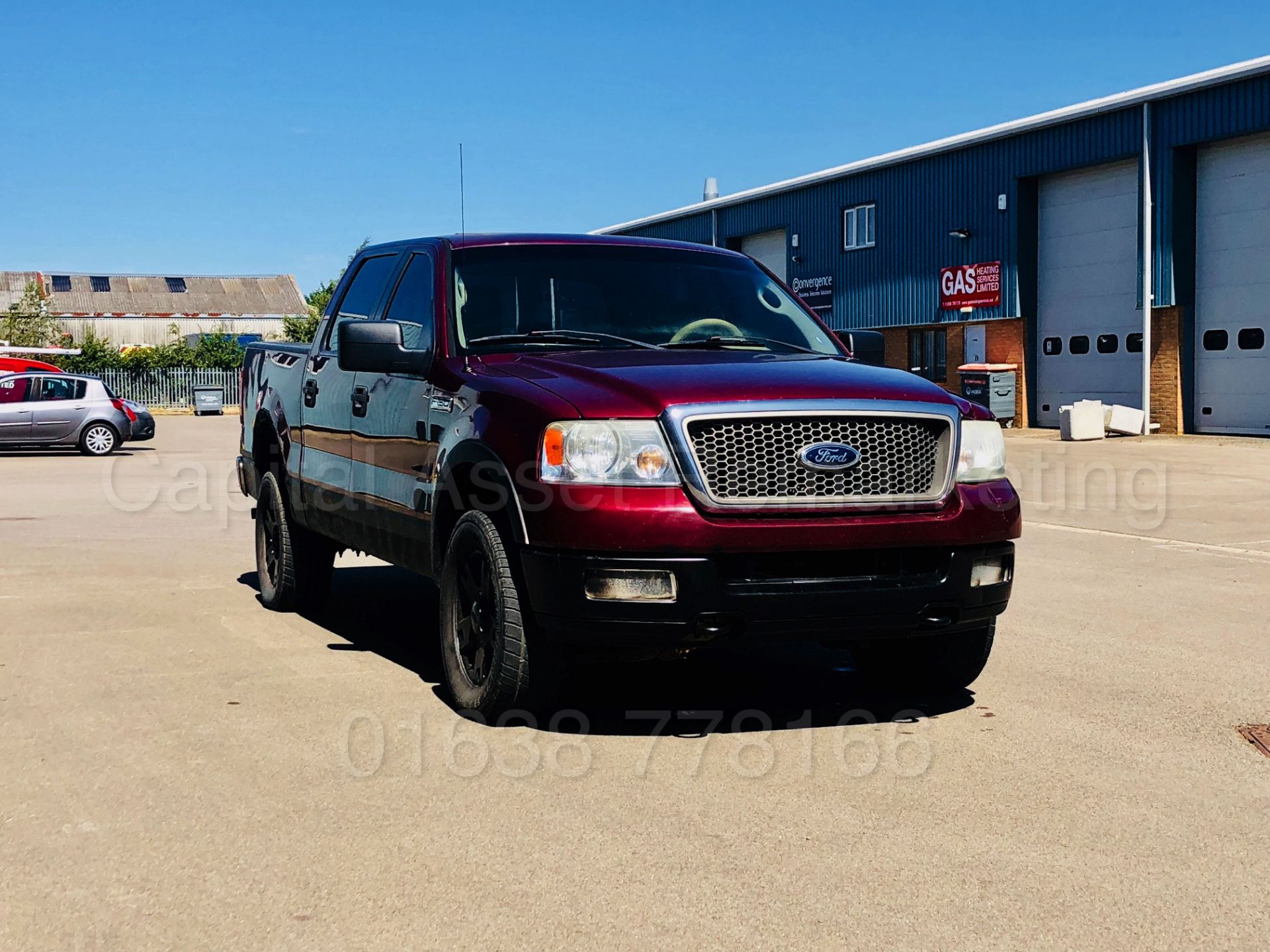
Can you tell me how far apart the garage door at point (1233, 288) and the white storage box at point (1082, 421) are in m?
2.37

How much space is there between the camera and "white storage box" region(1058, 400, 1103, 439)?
28.4 m

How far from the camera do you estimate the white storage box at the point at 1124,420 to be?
28719 mm

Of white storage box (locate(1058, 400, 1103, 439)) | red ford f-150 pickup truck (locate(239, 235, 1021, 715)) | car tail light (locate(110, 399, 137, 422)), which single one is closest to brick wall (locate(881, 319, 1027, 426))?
white storage box (locate(1058, 400, 1103, 439))

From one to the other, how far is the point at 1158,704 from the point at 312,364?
4428mm

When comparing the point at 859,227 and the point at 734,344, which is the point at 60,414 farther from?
the point at 734,344

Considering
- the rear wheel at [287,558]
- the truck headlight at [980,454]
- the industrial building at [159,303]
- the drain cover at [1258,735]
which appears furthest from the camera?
the industrial building at [159,303]

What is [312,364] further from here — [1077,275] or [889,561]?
[1077,275]

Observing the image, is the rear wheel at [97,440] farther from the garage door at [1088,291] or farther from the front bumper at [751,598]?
the front bumper at [751,598]

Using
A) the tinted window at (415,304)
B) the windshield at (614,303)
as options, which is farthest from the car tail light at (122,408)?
the windshield at (614,303)

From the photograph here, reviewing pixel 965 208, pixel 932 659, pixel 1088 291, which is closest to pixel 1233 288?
pixel 1088 291

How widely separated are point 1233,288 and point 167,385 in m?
43.4

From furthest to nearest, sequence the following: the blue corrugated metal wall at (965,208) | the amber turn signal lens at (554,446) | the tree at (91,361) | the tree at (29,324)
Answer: the tree at (29,324) < the tree at (91,361) < the blue corrugated metal wall at (965,208) < the amber turn signal lens at (554,446)

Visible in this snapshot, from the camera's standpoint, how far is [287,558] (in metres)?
8.02

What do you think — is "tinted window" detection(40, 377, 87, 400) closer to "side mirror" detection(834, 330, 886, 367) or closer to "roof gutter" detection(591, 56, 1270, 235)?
"roof gutter" detection(591, 56, 1270, 235)
